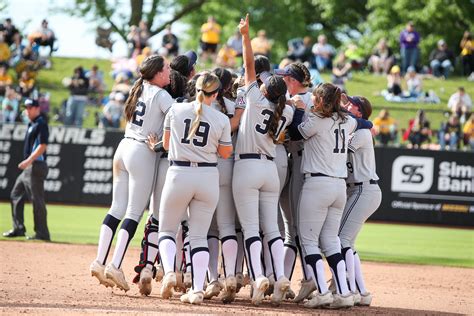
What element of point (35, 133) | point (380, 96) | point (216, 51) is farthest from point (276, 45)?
point (35, 133)

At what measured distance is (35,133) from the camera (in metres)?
13.8

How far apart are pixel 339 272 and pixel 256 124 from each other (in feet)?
5.42

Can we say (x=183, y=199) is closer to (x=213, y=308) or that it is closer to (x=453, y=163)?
(x=213, y=308)

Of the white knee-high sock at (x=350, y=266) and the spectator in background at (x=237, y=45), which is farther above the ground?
the spectator in background at (x=237, y=45)

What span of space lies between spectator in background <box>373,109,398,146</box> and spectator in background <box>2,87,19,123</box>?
9764 millimetres

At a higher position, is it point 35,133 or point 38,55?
point 38,55

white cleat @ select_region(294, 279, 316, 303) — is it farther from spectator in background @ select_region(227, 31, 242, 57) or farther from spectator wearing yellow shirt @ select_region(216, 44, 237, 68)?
spectator in background @ select_region(227, 31, 242, 57)

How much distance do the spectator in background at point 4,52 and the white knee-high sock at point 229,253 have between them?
74.8 feet

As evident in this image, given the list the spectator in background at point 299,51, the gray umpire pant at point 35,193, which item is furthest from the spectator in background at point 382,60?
the gray umpire pant at point 35,193

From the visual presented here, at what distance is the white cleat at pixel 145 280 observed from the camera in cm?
872

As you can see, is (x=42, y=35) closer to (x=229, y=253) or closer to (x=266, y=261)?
(x=266, y=261)

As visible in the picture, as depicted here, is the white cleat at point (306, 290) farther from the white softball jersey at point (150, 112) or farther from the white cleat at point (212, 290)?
the white softball jersey at point (150, 112)

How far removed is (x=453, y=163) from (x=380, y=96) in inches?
300

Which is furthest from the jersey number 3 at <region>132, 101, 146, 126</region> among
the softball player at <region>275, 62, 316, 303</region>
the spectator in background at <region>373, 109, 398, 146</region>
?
the spectator in background at <region>373, 109, 398, 146</region>
